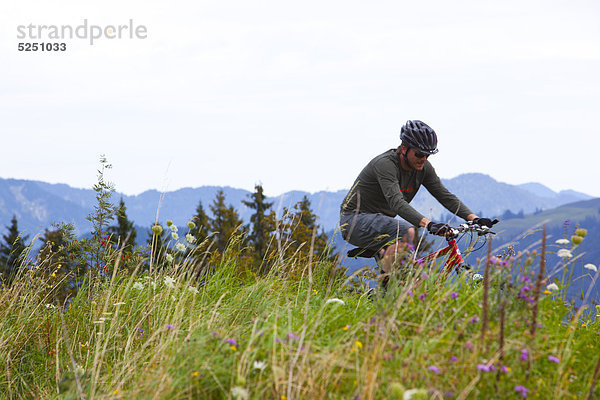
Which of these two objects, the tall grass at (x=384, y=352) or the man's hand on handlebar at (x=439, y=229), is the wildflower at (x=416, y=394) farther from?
the man's hand on handlebar at (x=439, y=229)

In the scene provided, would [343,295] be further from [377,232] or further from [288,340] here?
[288,340]

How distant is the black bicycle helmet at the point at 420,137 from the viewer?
689 centimetres

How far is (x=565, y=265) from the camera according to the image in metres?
5.19

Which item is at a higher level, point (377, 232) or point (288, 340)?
point (377, 232)

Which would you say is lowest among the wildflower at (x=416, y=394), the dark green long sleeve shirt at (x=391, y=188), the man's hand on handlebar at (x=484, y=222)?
the wildflower at (x=416, y=394)

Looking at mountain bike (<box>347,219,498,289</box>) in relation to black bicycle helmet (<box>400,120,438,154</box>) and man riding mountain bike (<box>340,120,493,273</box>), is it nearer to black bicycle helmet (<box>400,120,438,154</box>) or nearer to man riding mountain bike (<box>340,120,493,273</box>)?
man riding mountain bike (<box>340,120,493,273</box>)

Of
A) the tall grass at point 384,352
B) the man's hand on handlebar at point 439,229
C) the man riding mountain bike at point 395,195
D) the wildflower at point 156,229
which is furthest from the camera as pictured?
A: the wildflower at point 156,229

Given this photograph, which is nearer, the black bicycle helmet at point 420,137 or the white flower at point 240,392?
the white flower at point 240,392

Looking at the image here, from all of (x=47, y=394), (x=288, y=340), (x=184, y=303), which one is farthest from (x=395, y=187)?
(x=47, y=394)

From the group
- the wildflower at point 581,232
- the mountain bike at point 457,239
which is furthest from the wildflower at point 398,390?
the mountain bike at point 457,239

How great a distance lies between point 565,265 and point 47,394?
4.75 metres

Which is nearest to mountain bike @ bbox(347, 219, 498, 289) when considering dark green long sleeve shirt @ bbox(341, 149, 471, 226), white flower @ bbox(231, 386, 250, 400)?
dark green long sleeve shirt @ bbox(341, 149, 471, 226)

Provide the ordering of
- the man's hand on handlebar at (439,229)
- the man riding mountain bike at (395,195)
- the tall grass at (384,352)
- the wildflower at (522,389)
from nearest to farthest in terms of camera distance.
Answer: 1. the wildflower at (522,389)
2. the tall grass at (384,352)
3. the man's hand on handlebar at (439,229)
4. the man riding mountain bike at (395,195)

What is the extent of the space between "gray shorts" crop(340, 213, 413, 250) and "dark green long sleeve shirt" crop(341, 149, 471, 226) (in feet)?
0.47
